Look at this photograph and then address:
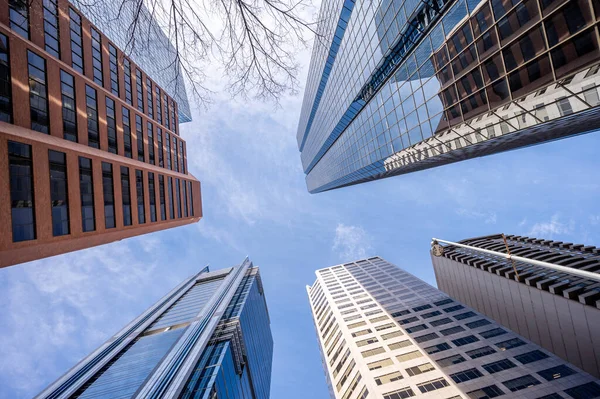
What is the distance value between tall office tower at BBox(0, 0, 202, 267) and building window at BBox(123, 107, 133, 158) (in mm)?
144

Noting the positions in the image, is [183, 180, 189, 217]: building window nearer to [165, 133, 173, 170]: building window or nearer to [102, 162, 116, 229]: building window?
[165, 133, 173, 170]: building window

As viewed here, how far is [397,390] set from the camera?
32.8 m

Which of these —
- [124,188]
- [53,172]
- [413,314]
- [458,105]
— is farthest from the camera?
[413,314]

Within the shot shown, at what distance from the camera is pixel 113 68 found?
3619 centimetres

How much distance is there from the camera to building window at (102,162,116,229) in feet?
89.6

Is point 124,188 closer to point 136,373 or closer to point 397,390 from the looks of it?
point 136,373

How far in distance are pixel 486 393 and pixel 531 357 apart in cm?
968


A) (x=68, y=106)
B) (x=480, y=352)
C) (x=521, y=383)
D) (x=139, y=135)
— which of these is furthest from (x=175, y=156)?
(x=521, y=383)

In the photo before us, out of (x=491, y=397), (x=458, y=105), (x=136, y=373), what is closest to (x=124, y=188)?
(x=136, y=373)

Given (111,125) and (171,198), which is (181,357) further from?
(111,125)

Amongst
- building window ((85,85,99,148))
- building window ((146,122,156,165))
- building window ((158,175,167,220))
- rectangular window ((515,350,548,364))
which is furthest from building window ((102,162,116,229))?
rectangular window ((515,350,548,364))

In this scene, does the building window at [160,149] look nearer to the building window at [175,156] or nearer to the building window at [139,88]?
the building window at [139,88]

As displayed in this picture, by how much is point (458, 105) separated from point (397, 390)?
106 feet

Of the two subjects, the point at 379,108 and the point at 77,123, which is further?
the point at 379,108
